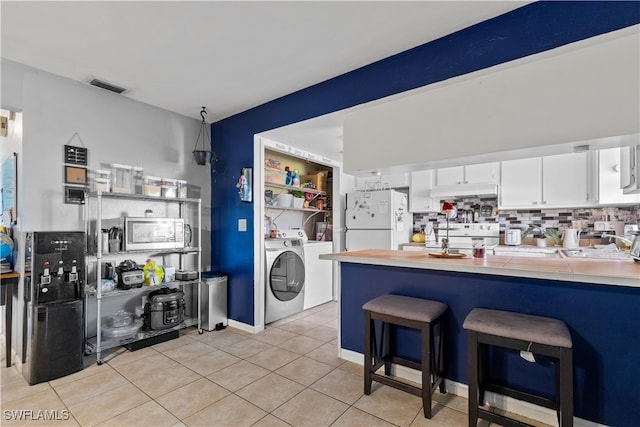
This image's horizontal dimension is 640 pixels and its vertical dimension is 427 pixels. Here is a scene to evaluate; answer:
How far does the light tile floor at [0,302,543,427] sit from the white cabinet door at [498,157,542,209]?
2763 millimetres

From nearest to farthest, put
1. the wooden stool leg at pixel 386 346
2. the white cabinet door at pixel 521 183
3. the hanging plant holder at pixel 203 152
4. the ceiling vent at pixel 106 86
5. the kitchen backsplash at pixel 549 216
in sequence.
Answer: the wooden stool leg at pixel 386 346 < the ceiling vent at pixel 106 86 < the hanging plant holder at pixel 203 152 < the kitchen backsplash at pixel 549 216 < the white cabinet door at pixel 521 183

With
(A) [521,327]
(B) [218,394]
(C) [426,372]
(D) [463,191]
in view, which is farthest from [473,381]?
(D) [463,191]

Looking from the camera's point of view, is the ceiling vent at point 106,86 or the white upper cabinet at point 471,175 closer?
the ceiling vent at point 106,86

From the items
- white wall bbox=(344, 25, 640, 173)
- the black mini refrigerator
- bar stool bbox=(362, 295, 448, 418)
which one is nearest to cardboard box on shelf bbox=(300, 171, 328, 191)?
white wall bbox=(344, 25, 640, 173)

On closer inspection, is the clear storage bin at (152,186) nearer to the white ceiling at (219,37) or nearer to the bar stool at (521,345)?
the white ceiling at (219,37)

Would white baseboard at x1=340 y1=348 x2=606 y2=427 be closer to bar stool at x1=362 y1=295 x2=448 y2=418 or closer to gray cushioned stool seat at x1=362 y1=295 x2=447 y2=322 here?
bar stool at x1=362 y1=295 x2=448 y2=418

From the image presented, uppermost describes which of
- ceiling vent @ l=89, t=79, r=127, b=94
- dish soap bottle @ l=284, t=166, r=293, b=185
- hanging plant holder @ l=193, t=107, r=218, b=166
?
ceiling vent @ l=89, t=79, r=127, b=94

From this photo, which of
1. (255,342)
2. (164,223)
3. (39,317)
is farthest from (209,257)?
(39,317)

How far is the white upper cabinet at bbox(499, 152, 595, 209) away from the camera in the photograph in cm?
357

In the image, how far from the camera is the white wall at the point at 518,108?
176 centimetres

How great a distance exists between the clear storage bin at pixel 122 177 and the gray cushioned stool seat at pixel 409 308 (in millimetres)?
2573

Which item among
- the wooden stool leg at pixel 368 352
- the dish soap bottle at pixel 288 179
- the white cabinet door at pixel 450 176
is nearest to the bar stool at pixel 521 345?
the wooden stool leg at pixel 368 352

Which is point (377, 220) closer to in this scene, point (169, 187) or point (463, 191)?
point (463, 191)

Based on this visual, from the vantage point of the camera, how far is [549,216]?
3.90 meters
